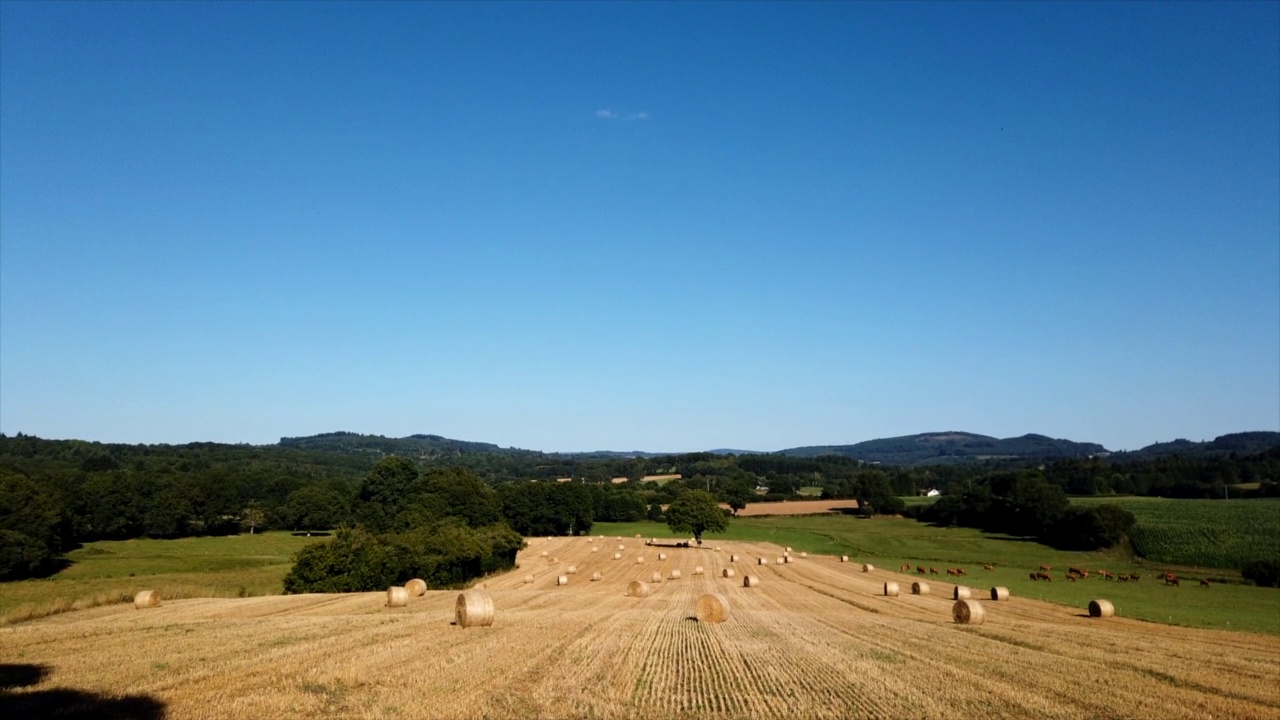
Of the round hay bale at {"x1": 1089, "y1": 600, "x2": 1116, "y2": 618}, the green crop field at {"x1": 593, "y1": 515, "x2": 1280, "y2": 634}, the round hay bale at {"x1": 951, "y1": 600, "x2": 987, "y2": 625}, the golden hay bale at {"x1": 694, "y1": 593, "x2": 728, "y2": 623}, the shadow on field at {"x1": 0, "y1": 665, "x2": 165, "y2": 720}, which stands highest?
the shadow on field at {"x1": 0, "y1": 665, "x2": 165, "y2": 720}

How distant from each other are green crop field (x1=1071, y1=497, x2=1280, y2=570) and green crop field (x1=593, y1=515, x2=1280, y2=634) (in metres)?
2.88

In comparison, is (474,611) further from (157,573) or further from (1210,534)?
(1210,534)

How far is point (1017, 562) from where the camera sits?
68312 millimetres

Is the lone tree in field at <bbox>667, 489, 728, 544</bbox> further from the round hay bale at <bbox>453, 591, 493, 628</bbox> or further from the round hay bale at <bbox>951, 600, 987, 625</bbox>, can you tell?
the round hay bale at <bbox>453, 591, 493, 628</bbox>

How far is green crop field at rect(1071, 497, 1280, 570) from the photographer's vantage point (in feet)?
213

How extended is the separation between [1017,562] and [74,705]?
70866mm

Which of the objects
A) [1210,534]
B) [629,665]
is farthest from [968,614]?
[1210,534]

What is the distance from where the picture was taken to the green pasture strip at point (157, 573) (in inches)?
1415

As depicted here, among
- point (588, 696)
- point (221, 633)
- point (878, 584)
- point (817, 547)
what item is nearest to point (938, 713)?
point (588, 696)

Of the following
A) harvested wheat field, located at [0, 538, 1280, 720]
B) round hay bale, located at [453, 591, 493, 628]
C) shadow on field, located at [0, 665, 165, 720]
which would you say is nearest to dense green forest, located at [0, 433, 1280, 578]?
round hay bale, located at [453, 591, 493, 628]

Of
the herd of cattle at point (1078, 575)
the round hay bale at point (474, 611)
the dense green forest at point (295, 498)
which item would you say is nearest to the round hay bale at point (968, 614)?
the round hay bale at point (474, 611)

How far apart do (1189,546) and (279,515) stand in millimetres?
100653

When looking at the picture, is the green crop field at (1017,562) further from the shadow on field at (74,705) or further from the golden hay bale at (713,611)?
the shadow on field at (74,705)

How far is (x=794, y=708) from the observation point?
44.8 ft
